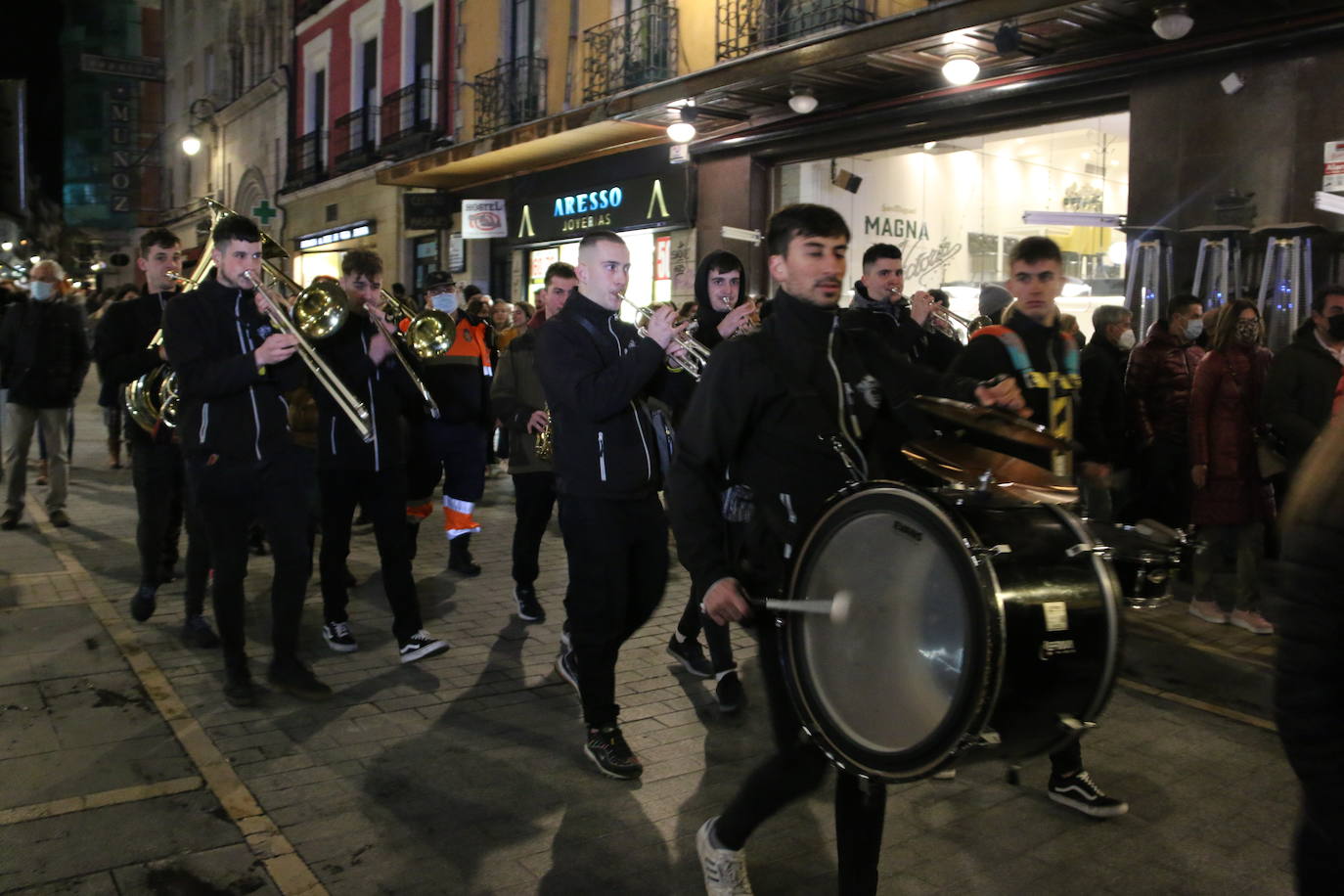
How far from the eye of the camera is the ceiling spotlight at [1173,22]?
28.4ft

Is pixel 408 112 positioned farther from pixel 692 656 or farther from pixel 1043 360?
pixel 1043 360

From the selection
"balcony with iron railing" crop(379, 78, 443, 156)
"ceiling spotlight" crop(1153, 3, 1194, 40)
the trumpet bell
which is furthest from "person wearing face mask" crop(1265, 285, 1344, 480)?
"balcony with iron railing" crop(379, 78, 443, 156)

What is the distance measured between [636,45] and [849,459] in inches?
535

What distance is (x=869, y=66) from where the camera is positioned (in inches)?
438

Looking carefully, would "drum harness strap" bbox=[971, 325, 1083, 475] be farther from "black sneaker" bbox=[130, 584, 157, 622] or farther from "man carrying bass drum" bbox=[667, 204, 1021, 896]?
"black sneaker" bbox=[130, 584, 157, 622]

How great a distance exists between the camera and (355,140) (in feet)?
78.2

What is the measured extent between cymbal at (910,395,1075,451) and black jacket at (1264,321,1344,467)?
14.1 ft

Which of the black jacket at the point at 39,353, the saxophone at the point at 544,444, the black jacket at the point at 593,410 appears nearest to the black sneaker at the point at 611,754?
the black jacket at the point at 593,410

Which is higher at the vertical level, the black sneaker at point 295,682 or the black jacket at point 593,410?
the black jacket at point 593,410

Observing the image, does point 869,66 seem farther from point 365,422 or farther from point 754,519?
point 754,519

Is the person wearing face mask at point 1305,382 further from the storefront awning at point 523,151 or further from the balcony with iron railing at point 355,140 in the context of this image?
the balcony with iron railing at point 355,140

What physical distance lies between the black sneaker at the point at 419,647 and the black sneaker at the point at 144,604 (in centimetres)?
169

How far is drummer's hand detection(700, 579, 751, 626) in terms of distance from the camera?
2957mm

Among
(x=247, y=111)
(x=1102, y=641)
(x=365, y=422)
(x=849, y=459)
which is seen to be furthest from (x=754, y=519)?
(x=247, y=111)
